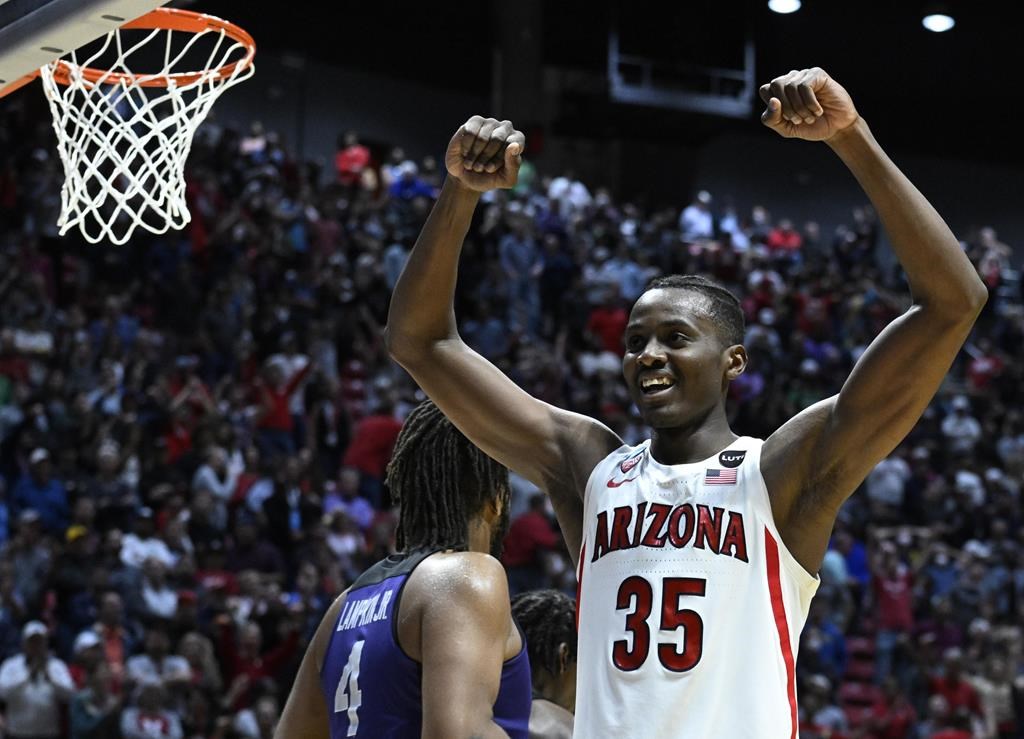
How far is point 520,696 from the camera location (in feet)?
10.3

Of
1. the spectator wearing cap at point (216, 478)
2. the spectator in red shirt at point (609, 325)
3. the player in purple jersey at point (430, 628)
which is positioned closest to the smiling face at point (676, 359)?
the player in purple jersey at point (430, 628)

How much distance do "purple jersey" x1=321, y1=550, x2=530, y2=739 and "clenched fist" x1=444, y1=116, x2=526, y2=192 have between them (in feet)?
2.52

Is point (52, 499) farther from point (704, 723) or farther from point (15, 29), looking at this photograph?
point (704, 723)

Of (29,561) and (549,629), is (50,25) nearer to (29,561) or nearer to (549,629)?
(549,629)

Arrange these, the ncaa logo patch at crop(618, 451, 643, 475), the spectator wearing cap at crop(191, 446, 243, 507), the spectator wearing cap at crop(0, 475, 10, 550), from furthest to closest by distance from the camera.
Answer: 1. the spectator wearing cap at crop(191, 446, 243, 507)
2. the spectator wearing cap at crop(0, 475, 10, 550)
3. the ncaa logo patch at crop(618, 451, 643, 475)

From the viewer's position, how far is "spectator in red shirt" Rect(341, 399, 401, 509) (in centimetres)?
1165

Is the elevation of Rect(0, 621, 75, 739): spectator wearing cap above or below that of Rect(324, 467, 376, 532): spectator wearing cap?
below

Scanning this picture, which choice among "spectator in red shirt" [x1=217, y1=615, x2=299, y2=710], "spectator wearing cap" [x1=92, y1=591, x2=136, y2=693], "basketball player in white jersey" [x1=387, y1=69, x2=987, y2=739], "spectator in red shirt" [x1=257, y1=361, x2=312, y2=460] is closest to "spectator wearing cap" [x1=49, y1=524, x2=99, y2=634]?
"spectator wearing cap" [x1=92, y1=591, x2=136, y2=693]

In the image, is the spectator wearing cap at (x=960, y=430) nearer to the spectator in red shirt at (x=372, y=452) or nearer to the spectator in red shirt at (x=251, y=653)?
the spectator in red shirt at (x=372, y=452)

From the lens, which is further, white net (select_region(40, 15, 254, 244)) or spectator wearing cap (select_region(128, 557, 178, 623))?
spectator wearing cap (select_region(128, 557, 178, 623))

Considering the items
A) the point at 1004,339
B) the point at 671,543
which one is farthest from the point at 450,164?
the point at 1004,339

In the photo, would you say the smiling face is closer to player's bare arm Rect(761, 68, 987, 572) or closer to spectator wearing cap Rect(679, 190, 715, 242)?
Answer: player's bare arm Rect(761, 68, 987, 572)

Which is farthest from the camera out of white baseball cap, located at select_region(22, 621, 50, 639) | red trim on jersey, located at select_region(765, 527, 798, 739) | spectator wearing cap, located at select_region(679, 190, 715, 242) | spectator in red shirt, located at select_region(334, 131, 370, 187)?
spectator wearing cap, located at select_region(679, 190, 715, 242)

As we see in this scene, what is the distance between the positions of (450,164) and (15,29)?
1096 millimetres
